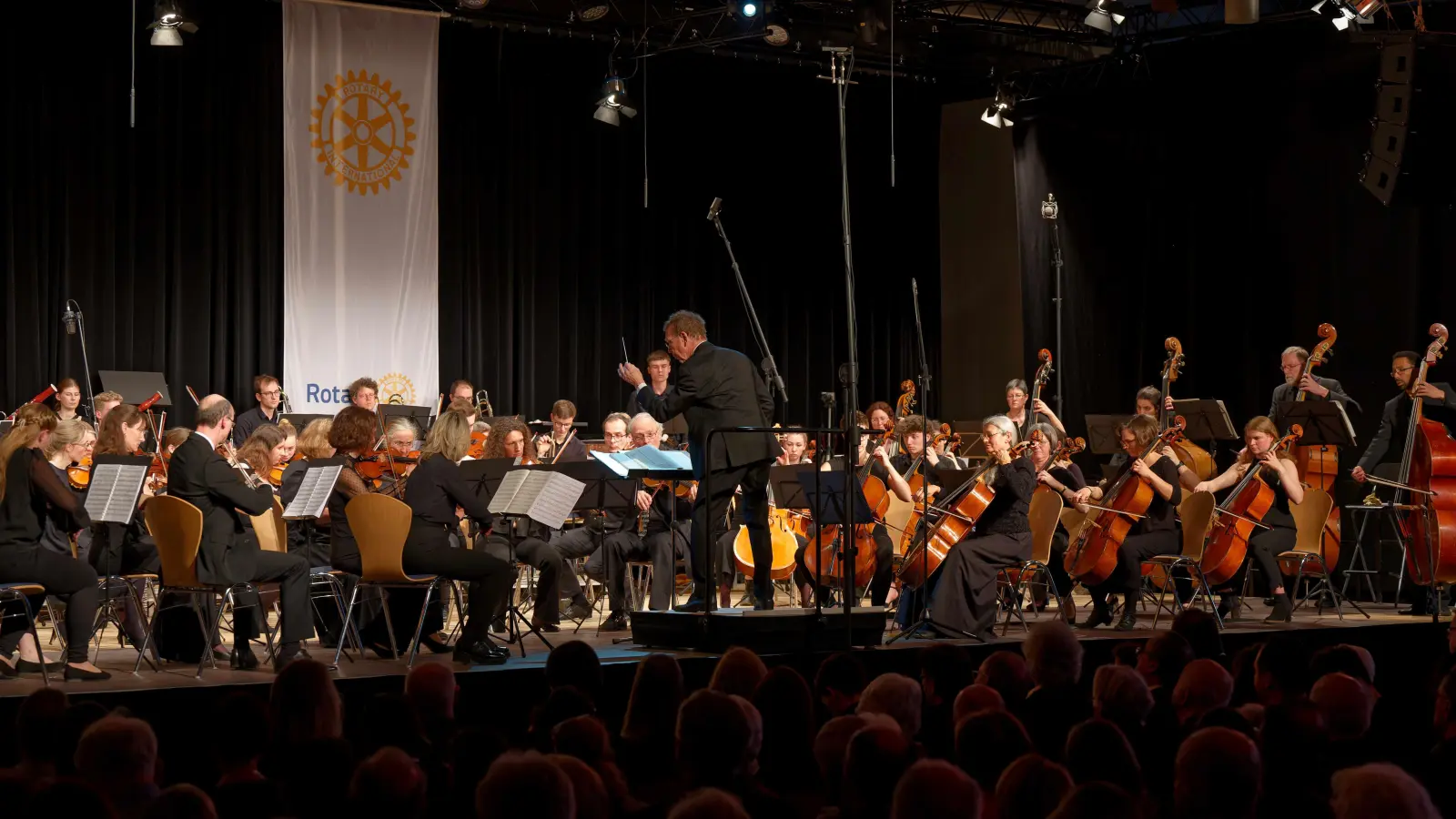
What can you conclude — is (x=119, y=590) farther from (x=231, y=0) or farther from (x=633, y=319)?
(x=633, y=319)

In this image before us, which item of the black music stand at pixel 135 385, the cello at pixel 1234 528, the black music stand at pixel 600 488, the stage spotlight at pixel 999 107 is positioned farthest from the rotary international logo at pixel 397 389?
the cello at pixel 1234 528

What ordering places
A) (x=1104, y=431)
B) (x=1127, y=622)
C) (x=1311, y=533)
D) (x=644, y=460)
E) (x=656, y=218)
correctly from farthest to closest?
1. (x=656, y=218)
2. (x=1104, y=431)
3. (x=1311, y=533)
4. (x=1127, y=622)
5. (x=644, y=460)

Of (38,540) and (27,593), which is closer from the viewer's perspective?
(27,593)

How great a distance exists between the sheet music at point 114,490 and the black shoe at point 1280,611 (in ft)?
19.4

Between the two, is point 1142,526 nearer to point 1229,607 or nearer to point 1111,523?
point 1111,523

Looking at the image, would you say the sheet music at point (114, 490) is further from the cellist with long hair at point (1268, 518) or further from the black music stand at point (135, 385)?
the cellist with long hair at point (1268, 518)

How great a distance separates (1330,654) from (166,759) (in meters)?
3.96

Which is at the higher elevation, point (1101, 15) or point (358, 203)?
point (1101, 15)

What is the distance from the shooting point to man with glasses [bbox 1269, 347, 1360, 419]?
9805mm

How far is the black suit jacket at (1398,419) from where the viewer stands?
29.8 ft

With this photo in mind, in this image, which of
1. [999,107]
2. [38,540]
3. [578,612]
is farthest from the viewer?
[999,107]

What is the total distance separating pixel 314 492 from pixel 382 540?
1.15 feet

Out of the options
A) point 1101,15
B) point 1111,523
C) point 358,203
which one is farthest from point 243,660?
point 1101,15

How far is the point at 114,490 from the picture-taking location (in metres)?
6.12
